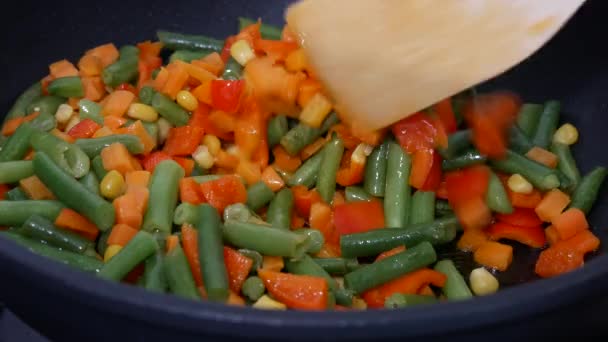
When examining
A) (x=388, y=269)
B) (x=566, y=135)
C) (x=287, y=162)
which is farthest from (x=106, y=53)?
(x=566, y=135)

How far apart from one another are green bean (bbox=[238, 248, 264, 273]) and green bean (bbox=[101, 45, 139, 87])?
1.19 metres

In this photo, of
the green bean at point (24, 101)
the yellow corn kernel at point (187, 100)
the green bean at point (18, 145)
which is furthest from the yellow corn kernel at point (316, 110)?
the green bean at point (24, 101)

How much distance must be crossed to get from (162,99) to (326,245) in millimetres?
982

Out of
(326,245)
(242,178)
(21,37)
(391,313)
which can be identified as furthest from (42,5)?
(391,313)

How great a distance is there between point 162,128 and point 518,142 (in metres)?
1.53

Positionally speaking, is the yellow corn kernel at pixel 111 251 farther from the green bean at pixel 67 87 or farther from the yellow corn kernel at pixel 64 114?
the green bean at pixel 67 87

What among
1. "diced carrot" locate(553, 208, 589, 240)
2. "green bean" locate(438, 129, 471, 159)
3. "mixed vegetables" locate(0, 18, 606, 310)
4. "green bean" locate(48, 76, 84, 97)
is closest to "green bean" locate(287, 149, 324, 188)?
"mixed vegetables" locate(0, 18, 606, 310)

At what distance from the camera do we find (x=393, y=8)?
118 inches

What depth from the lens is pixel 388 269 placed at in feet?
9.18

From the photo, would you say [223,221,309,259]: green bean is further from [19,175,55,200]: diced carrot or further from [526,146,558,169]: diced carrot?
[526,146,558,169]: diced carrot

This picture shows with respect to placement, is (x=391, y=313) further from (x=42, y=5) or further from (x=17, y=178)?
(x=42, y=5)

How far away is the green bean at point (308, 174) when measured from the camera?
3.23 meters

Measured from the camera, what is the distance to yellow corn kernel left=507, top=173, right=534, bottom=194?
3.08m

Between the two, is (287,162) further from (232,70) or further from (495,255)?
(495,255)
